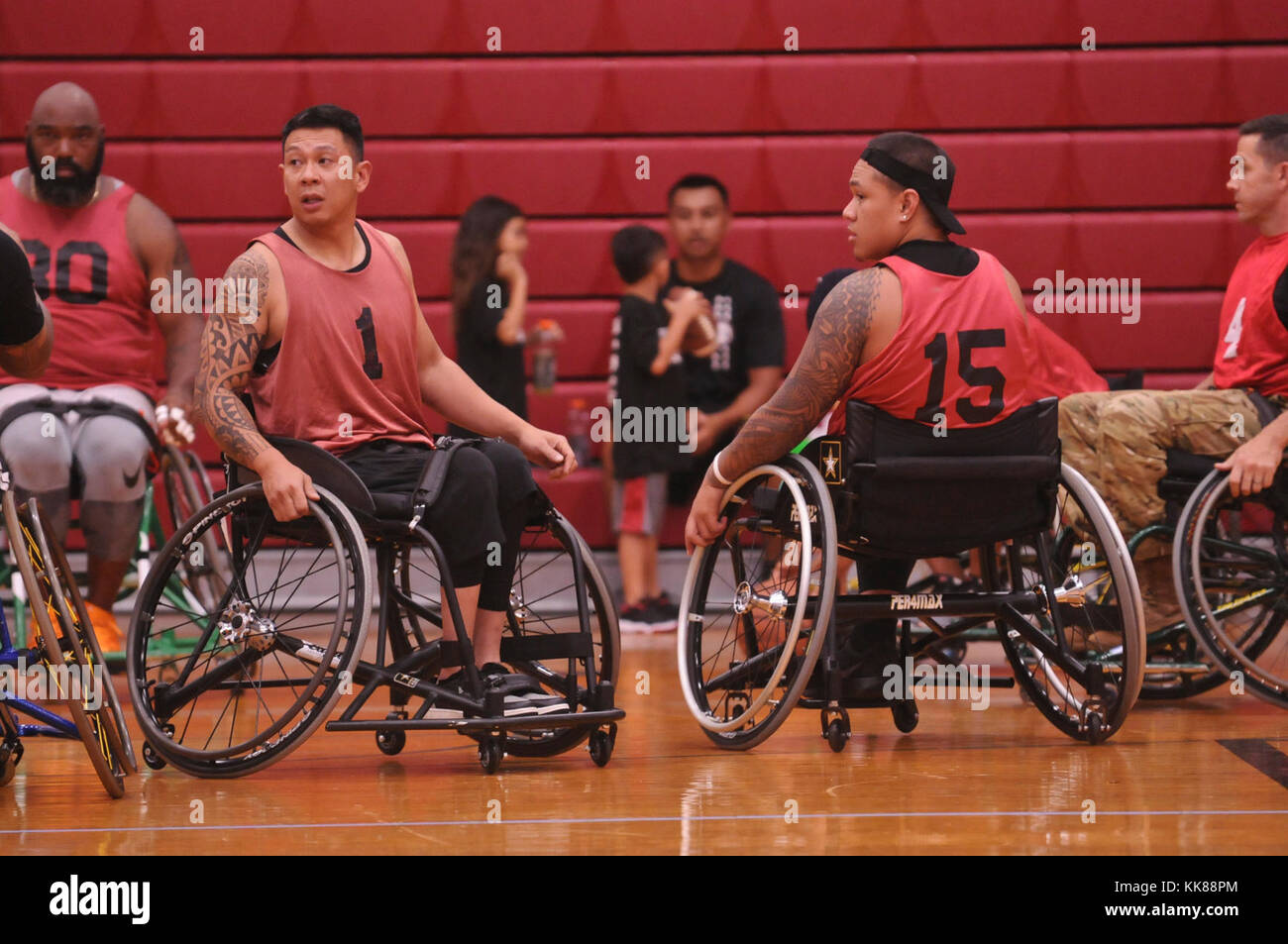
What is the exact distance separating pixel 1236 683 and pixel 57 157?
10.2ft

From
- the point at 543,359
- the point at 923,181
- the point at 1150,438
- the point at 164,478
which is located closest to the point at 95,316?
the point at 164,478

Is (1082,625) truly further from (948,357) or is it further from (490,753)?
(490,753)

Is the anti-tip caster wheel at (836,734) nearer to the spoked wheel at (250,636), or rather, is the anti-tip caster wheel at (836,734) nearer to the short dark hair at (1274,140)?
the spoked wheel at (250,636)

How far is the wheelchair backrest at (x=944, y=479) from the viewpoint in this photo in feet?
9.85

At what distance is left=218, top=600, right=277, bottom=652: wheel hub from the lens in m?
2.82

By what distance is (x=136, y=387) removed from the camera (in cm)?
427

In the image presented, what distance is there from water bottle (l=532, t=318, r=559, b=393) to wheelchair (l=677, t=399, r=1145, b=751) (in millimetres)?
2393

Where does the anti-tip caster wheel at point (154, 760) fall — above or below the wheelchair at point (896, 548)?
below

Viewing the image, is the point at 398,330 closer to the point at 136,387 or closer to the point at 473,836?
the point at 473,836

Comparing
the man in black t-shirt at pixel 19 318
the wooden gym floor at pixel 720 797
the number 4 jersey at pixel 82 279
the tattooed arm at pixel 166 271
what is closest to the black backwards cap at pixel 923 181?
the wooden gym floor at pixel 720 797

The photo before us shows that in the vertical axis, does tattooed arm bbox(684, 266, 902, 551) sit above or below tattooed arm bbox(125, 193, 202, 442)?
A: below

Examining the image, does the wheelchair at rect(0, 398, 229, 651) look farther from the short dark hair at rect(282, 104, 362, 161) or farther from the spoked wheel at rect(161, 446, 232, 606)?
the short dark hair at rect(282, 104, 362, 161)

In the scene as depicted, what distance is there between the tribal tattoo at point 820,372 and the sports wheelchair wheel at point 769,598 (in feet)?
0.17

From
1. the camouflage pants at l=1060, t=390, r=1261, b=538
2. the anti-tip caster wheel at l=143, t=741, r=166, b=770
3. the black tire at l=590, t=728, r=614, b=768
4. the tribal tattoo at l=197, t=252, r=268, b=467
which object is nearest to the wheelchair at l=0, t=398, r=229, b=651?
the anti-tip caster wheel at l=143, t=741, r=166, b=770
